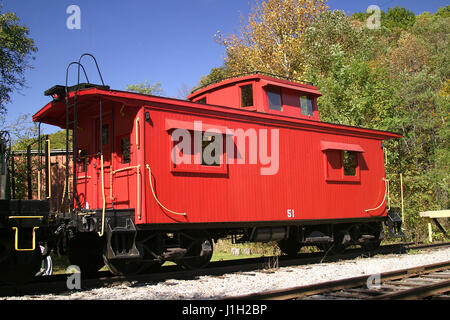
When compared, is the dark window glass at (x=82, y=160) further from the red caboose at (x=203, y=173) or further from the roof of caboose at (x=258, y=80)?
the roof of caboose at (x=258, y=80)

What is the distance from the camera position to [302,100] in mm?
12609

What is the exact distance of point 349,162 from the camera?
13.1m

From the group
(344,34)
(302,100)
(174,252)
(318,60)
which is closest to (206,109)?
(174,252)

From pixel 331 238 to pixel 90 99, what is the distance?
732 cm

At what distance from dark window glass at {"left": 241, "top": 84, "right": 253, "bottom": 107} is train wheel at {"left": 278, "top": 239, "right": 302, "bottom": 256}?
14.1 feet

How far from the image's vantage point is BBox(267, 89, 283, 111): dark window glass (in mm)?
11664

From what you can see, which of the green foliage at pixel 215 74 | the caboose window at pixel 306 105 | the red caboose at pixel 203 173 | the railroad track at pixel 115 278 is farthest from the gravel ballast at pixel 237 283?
the green foliage at pixel 215 74

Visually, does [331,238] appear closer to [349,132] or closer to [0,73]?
[349,132]

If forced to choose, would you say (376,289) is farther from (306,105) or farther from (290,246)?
(306,105)

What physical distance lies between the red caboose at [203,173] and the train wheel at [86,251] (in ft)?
0.07

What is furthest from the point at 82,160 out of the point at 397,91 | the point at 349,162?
the point at 397,91

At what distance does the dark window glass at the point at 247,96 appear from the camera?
11.6m

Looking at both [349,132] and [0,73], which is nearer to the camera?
[349,132]

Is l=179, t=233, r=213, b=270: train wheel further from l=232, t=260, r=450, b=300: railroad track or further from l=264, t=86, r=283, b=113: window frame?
l=264, t=86, r=283, b=113: window frame
